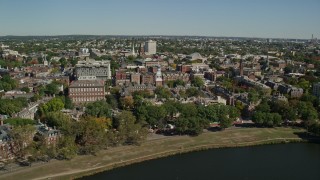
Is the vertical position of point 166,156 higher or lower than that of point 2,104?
lower

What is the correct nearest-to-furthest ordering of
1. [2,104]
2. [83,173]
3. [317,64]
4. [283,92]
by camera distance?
[83,173] → [2,104] → [283,92] → [317,64]

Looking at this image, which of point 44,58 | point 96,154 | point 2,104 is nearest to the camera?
point 96,154

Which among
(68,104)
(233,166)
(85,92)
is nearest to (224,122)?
(233,166)

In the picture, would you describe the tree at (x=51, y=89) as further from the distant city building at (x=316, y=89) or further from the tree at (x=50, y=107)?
the distant city building at (x=316, y=89)

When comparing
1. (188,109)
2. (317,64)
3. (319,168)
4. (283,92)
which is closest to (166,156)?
(188,109)

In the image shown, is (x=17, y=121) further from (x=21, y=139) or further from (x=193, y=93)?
(x=193, y=93)

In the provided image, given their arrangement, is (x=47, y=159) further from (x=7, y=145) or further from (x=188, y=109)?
(x=188, y=109)
